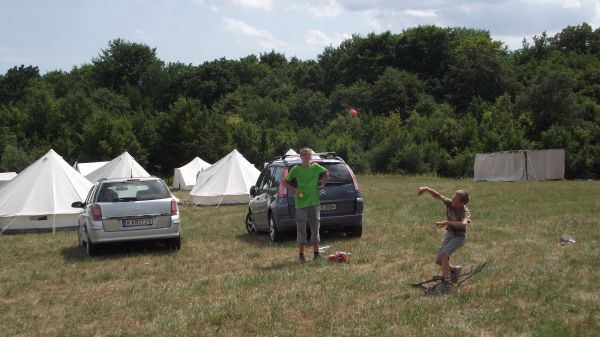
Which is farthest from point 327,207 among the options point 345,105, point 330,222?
point 345,105

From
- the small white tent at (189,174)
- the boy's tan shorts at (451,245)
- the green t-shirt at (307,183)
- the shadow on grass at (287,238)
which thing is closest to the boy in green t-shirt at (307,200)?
the green t-shirt at (307,183)

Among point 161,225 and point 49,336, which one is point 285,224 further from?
point 49,336

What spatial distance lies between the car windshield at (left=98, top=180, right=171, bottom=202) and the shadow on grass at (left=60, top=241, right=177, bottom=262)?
2.99 ft

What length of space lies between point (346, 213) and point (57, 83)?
251 ft

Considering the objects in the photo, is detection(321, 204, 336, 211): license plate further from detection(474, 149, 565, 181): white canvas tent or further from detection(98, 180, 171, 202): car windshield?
detection(474, 149, 565, 181): white canvas tent

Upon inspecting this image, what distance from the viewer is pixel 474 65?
223 ft

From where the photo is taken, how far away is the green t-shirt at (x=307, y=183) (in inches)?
430

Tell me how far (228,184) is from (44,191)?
9.14m

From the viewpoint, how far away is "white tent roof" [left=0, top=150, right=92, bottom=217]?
61.3 ft

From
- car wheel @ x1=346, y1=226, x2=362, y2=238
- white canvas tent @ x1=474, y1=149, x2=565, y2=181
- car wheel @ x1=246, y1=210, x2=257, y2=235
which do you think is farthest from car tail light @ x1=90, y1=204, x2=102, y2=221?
white canvas tent @ x1=474, y1=149, x2=565, y2=181

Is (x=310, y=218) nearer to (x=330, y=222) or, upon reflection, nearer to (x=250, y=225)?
(x=330, y=222)

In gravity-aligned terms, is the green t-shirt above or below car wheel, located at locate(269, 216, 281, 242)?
above

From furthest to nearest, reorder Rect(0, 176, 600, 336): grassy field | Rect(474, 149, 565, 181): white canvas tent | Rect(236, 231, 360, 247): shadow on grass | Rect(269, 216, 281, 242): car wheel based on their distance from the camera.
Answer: Rect(474, 149, 565, 181): white canvas tent, Rect(236, 231, 360, 247): shadow on grass, Rect(269, 216, 281, 242): car wheel, Rect(0, 176, 600, 336): grassy field

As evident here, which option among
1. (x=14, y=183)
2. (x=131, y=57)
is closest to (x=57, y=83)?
(x=131, y=57)
